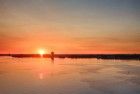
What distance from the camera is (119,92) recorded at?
1619cm

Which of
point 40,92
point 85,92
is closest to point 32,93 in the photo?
point 40,92

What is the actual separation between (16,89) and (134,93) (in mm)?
7194

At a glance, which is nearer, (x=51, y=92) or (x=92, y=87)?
(x=51, y=92)

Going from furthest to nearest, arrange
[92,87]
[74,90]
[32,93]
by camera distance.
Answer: [92,87]
[74,90]
[32,93]

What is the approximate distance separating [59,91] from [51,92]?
0.60m

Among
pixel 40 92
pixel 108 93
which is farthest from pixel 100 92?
pixel 40 92

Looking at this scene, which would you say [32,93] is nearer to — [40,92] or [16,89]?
[40,92]

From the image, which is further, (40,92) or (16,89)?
(16,89)

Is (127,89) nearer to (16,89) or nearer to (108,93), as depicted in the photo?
(108,93)

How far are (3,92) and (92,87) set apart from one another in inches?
231

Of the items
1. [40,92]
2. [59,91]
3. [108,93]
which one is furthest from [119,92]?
[40,92]

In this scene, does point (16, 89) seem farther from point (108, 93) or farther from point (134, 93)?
point (134, 93)

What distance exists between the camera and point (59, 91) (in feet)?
53.9

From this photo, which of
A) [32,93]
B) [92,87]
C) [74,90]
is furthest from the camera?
[92,87]
